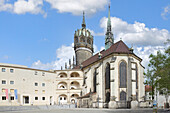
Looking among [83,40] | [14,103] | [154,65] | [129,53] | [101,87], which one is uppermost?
[83,40]

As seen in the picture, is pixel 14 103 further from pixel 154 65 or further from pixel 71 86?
pixel 154 65

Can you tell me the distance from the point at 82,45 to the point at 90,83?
79.2 ft

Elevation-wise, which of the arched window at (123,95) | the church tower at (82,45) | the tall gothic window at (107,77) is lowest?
the arched window at (123,95)

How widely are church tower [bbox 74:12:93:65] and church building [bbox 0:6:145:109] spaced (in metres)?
12.7

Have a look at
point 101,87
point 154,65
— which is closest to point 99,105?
point 101,87

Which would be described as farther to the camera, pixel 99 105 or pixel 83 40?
pixel 83 40

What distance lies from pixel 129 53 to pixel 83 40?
34.0m

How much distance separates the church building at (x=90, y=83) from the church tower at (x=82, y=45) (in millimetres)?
12693

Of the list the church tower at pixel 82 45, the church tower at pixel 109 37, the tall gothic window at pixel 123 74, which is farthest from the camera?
the church tower at pixel 82 45

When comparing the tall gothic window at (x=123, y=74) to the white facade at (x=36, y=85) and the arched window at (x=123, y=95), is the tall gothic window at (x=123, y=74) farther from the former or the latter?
the white facade at (x=36, y=85)

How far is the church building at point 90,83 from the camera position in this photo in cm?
4303

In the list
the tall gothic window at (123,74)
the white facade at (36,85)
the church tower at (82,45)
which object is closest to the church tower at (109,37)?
the church tower at (82,45)

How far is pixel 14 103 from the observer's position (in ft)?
161

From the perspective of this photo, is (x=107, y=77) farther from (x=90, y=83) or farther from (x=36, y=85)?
(x=36, y=85)
